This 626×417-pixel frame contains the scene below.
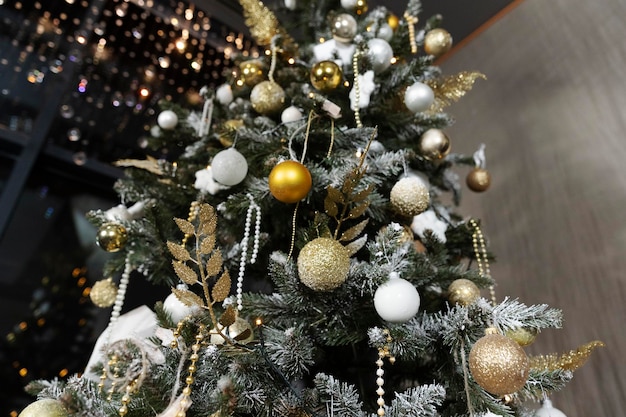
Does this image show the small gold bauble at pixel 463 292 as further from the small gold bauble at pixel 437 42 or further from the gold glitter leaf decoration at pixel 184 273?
the small gold bauble at pixel 437 42

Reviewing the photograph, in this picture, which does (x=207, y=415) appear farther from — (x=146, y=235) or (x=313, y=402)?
(x=146, y=235)

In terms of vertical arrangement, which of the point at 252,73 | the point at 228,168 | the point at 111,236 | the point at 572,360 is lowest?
the point at 572,360

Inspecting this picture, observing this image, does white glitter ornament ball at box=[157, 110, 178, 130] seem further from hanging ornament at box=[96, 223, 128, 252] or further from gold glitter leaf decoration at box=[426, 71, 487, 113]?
gold glitter leaf decoration at box=[426, 71, 487, 113]

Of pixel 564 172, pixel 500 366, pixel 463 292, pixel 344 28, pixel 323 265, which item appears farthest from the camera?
pixel 564 172

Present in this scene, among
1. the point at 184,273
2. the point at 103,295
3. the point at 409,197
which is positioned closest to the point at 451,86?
the point at 409,197

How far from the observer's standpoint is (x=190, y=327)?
455 mm

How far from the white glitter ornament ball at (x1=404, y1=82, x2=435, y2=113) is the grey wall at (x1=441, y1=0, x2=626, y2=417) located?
695 mm

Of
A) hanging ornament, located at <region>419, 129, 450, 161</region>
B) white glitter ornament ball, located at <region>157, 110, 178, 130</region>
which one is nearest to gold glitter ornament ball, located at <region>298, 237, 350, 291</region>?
hanging ornament, located at <region>419, 129, 450, 161</region>

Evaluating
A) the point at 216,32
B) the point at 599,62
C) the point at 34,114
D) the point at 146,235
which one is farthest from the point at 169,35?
the point at 599,62

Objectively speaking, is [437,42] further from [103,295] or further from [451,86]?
[103,295]

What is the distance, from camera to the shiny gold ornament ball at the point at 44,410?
0.41 metres

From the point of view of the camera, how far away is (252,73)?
0.91 m

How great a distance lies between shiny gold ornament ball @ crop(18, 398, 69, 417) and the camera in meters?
0.41

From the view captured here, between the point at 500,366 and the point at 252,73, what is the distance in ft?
2.55
